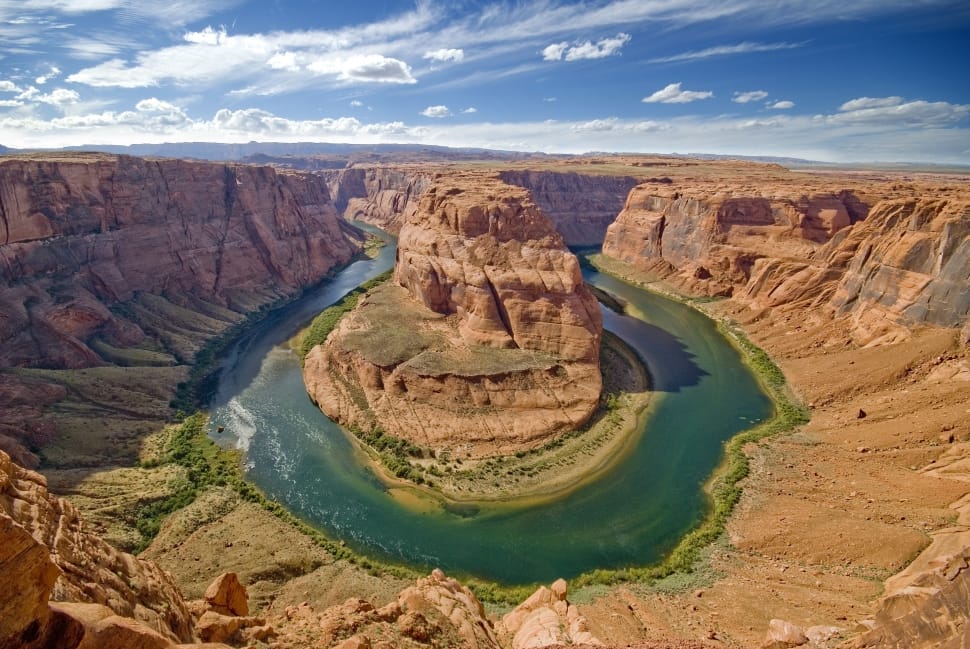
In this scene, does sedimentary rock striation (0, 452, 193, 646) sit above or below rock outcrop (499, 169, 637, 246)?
below

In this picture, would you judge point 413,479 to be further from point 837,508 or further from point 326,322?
point 326,322

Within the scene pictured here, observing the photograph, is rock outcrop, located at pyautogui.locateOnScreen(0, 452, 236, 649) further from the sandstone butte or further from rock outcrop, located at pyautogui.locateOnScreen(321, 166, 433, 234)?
rock outcrop, located at pyautogui.locateOnScreen(321, 166, 433, 234)

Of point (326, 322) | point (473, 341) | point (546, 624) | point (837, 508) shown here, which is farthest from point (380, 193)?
point (546, 624)

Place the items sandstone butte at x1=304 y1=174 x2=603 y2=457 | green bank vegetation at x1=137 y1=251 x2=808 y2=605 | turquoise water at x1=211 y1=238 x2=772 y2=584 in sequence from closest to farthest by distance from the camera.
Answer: green bank vegetation at x1=137 y1=251 x2=808 y2=605 < turquoise water at x1=211 y1=238 x2=772 y2=584 < sandstone butte at x1=304 y1=174 x2=603 y2=457

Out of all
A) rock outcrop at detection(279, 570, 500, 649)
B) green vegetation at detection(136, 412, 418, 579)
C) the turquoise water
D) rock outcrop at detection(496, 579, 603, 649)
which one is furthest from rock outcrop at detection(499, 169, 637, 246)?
rock outcrop at detection(279, 570, 500, 649)

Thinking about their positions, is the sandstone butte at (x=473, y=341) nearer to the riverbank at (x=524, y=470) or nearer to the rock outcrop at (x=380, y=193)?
the riverbank at (x=524, y=470)

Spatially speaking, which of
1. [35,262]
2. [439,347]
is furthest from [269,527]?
[35,262]

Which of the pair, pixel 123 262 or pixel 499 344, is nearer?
pixel 499 344
